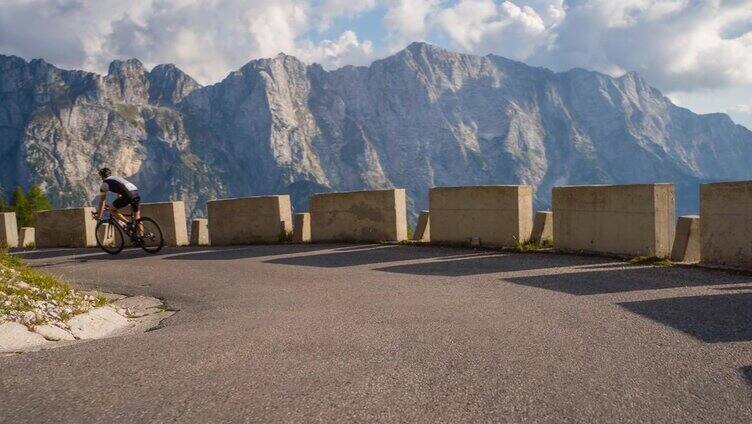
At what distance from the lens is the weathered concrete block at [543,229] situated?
1331cm

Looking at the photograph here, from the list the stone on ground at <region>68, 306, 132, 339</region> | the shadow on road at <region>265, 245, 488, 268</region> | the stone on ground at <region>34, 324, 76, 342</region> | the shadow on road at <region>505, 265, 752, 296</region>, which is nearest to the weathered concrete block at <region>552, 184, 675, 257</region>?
the shadow on road at <region>505, 265, 752, 296</region>

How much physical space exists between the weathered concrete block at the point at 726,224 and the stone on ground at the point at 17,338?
9007 millimetres

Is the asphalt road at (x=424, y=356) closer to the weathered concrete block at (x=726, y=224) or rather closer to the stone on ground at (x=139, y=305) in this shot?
the stone on ground at (x=139, y=305)

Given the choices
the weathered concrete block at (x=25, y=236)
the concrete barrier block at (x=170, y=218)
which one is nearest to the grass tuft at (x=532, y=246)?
the concrete barrier block at (x=170, y=218)

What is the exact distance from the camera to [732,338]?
5.66 meters

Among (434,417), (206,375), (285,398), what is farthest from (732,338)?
(206,375)

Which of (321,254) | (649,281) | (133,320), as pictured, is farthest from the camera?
(321,254)

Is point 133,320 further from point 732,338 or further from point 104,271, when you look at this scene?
point 732,338

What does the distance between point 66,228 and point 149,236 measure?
20.8 feet

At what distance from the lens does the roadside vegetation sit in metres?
6.48

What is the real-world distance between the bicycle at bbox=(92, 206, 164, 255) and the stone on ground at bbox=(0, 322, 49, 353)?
921 cm

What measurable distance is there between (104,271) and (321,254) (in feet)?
13.7

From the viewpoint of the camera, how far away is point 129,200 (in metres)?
14.9

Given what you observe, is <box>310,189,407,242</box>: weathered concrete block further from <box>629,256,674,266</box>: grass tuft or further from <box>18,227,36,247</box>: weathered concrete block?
<box>18,227,36,247</box>: weathered concrete block
